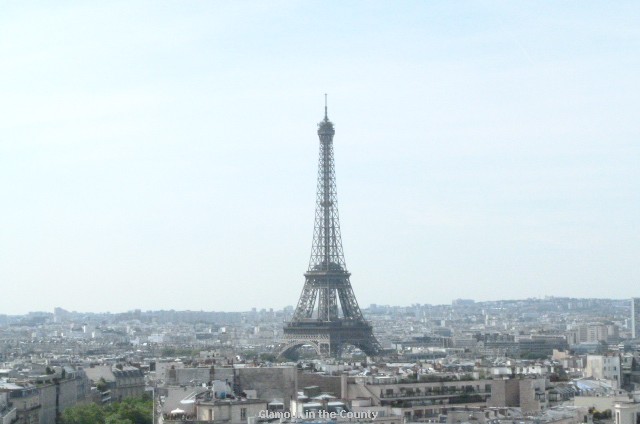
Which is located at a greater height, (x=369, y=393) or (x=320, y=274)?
(x=320, y=274)

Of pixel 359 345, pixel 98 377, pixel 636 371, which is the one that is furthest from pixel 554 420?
pixel 359 345

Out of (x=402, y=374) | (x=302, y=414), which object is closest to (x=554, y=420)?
(x=302, y=414)

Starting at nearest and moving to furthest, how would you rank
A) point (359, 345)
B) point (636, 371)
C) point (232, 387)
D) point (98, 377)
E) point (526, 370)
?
point (232, 387)
point (526, 370)
point (636, 371)
point (98, 377)
point (359, 345)

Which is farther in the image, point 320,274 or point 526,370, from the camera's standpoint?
point 320,274

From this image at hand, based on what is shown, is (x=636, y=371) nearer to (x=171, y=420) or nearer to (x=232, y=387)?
(x=232, y=387)

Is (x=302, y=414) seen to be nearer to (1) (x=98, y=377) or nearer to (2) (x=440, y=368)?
(2) (x=440, y=368)

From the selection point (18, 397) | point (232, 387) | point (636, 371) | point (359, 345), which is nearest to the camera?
point (232, 387)
